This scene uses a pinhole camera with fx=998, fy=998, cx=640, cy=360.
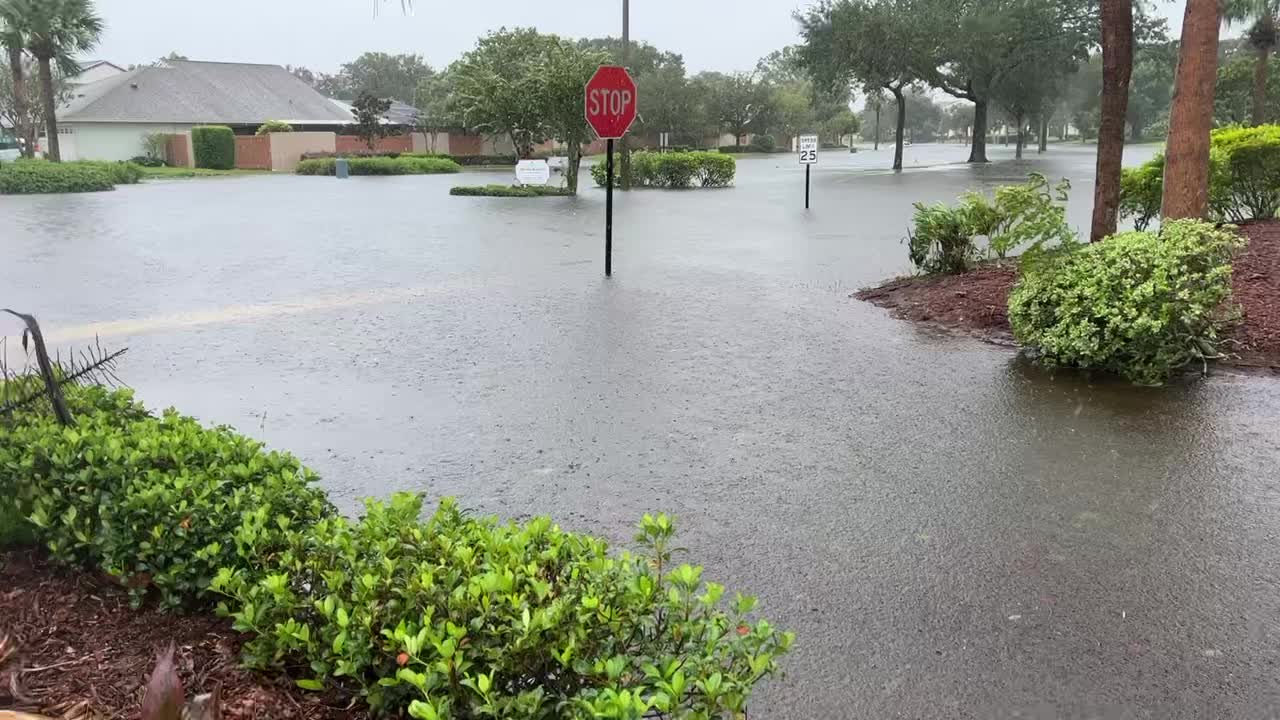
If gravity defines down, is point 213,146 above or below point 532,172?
Result: above

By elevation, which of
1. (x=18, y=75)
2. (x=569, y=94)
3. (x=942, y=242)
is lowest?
(x=942, y=242)

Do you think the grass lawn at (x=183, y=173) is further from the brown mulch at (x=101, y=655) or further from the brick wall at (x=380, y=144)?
the brown mulch at (x=101, y=655)

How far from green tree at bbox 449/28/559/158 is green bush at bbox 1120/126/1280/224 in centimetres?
1850

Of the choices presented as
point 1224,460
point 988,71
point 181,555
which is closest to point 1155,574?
point 1224,460

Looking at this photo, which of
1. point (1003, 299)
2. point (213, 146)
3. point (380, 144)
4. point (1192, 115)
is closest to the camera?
point (1192, 115)

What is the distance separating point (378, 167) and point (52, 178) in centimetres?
1450

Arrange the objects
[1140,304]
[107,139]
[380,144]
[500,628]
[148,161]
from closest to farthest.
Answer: [500,628], [1140,304], [148,161], [107,139], [380,144]

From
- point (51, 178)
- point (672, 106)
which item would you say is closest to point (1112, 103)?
point (51, 178)

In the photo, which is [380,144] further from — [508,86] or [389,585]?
[389,585]

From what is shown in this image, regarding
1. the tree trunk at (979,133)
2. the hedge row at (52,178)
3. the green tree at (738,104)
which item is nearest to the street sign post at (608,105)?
the hedge row at (52,178)

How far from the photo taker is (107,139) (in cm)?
4903

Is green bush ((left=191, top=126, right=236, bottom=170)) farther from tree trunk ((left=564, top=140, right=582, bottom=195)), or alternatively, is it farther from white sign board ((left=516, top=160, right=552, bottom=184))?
tree trunk ((left=564, top=140, right=582, bottom=195))

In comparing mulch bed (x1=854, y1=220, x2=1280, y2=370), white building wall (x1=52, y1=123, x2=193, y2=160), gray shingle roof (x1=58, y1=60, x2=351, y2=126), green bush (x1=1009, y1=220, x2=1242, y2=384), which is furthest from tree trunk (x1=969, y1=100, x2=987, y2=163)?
green bush (x1=1009, y1=220, x2=1242, y2=384)

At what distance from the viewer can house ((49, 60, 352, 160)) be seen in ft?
160
